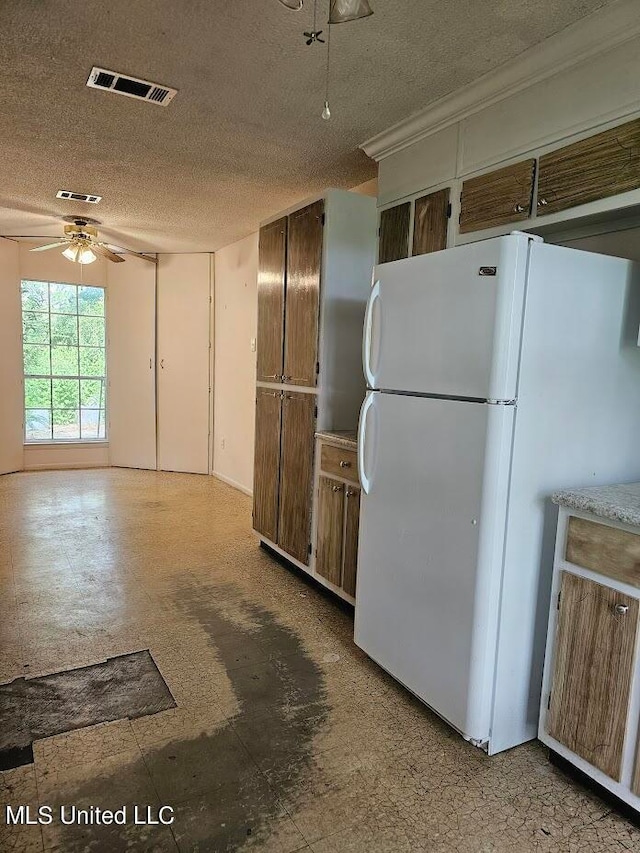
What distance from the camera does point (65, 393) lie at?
6250 mm

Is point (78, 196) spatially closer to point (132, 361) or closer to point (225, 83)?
point (225, 83)

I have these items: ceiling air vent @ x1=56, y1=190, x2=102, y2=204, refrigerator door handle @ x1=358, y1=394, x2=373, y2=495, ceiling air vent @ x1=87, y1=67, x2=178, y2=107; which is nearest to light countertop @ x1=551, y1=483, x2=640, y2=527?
refrigerator door handle @ x1=358, y1=394, x2=373, y2=495

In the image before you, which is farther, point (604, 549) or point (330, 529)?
point (330, 529)

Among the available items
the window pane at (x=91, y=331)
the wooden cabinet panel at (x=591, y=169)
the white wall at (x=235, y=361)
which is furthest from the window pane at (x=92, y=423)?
the wooden cabinet panel at (x=591, y=169)

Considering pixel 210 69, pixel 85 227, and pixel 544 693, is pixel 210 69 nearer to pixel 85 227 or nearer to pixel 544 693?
pixel 544 693

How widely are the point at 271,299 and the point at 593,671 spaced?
2.68 m

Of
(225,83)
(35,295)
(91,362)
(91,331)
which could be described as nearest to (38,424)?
(91,362)

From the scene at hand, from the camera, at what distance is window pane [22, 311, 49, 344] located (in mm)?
5934

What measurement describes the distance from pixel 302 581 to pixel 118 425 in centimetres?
401

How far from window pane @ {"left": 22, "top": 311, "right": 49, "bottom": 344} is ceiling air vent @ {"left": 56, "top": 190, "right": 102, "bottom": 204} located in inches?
90.4

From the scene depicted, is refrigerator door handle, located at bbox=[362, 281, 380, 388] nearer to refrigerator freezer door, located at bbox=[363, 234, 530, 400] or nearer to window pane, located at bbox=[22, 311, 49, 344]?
refrigerator freezer door, located at bbox=[363, 234, 530, 400]

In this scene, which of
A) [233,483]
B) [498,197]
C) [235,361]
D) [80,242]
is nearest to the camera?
[498,197]

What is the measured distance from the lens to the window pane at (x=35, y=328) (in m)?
5.93

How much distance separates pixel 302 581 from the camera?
128 inches
